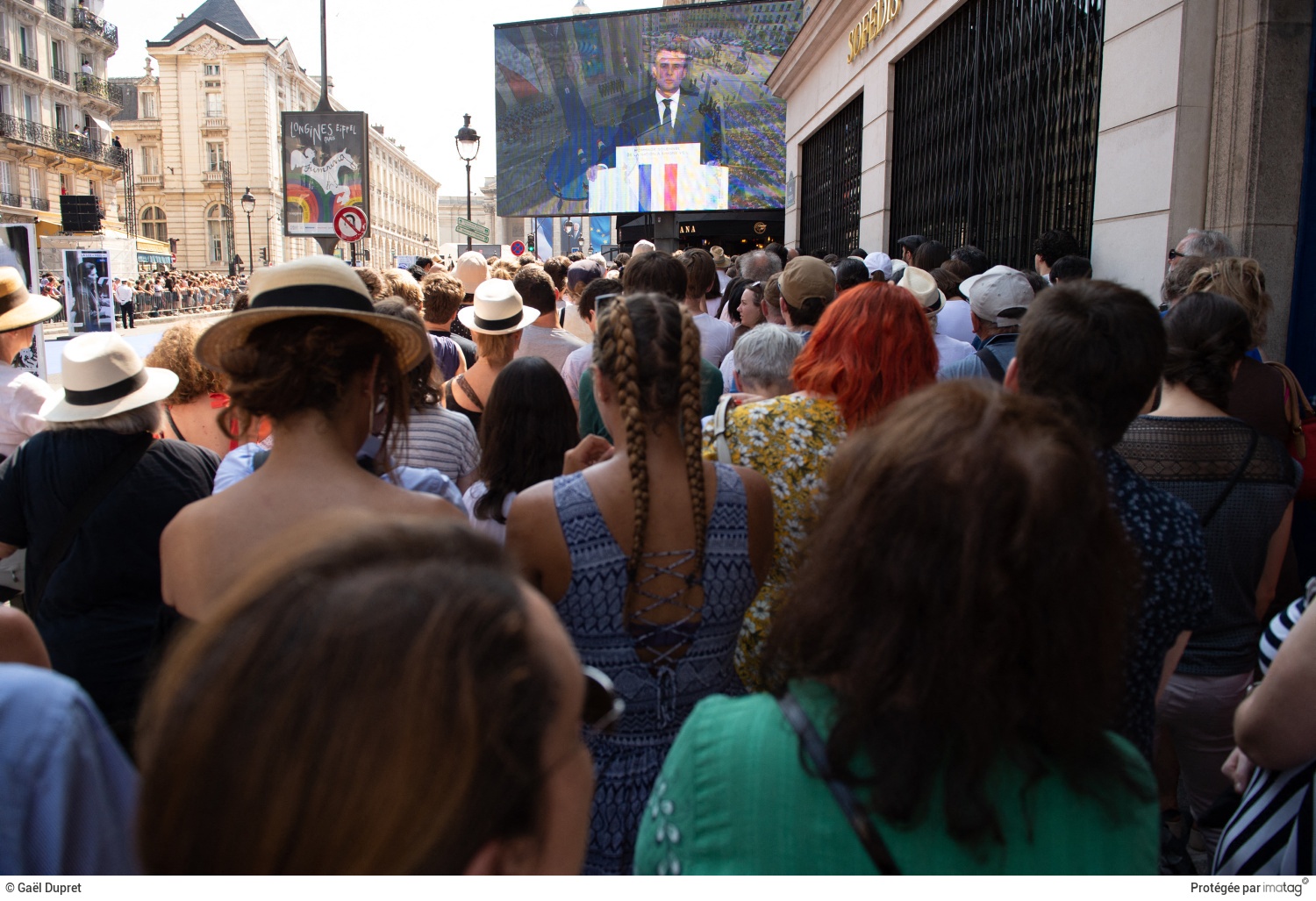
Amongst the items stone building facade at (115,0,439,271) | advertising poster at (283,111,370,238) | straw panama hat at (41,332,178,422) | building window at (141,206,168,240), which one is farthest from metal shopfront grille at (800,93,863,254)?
building window at (141,206,168,240)

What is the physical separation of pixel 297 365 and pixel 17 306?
3.23 m

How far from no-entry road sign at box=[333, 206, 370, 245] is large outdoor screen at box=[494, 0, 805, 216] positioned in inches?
651

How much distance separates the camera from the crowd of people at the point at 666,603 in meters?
0.79

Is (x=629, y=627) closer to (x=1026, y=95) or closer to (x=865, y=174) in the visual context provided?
(x=1026, y=95)

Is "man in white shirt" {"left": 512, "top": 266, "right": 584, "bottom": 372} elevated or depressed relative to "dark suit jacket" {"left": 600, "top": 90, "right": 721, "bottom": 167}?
depressed

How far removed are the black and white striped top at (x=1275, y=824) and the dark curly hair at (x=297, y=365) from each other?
1.99 m

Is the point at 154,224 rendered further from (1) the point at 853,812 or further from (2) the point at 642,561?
(1) the point at 853,812

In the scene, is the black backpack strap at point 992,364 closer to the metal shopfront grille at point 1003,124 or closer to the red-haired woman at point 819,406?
the red-haired woman at point 819,406

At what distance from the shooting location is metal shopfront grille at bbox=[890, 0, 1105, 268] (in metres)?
7.59

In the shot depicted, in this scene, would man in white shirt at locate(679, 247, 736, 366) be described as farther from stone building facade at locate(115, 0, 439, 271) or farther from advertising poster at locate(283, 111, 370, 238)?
stone building facade at locate(115, 0, 439, 271)

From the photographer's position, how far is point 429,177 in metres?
134

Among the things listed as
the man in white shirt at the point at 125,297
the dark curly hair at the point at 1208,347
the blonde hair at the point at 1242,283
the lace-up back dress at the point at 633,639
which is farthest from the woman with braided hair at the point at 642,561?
the man in white shirt at the point at 125,297

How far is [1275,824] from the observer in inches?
71.0

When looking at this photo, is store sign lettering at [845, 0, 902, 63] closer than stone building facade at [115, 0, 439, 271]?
Yes
